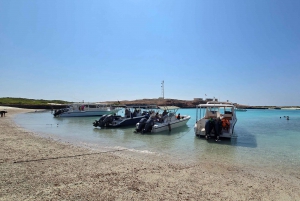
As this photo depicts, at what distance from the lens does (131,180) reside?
6520 millimetres

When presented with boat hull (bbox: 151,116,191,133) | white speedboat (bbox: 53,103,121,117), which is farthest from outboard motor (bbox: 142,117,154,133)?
white speedboat (bbox: 53,103,121,117)

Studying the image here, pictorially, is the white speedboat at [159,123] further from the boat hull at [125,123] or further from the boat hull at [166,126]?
the boat hull at [125,123]

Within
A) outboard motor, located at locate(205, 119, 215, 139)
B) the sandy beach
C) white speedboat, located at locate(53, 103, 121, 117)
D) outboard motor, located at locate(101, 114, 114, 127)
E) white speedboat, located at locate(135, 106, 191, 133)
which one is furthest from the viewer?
white speedboat, located at locate(53, 103, 121, 117)

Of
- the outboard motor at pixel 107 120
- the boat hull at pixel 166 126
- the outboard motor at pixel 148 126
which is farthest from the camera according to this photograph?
the outboard motor at pixel 107 120

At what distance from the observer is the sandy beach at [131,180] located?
5.39m

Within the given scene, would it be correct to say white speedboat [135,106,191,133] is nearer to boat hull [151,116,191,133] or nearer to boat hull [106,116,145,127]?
boat hull [151,116,191,133]

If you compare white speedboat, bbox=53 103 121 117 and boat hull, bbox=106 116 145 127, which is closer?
boat hull, bbox=106 116 145 127

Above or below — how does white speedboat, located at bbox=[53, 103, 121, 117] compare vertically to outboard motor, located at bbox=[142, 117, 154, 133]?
above

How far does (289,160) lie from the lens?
10.2 m

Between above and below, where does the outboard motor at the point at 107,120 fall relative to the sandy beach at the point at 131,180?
above

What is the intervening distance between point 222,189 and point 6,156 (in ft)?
28.8

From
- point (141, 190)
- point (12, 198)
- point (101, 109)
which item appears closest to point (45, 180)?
point (12, 198)

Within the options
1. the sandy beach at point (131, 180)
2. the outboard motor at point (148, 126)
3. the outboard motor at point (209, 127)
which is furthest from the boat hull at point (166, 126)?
the sandy beach at point (131, 180)

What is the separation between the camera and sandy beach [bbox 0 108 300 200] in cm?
539
